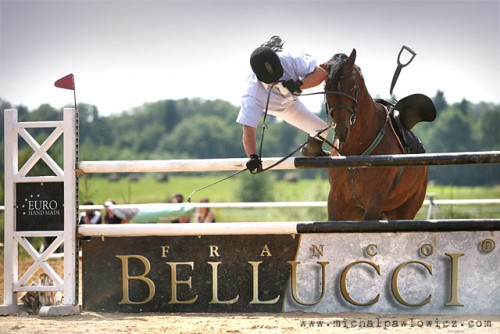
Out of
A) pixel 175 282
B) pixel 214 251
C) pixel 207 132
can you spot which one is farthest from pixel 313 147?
pixel 207 132

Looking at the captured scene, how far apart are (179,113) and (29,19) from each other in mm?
48906

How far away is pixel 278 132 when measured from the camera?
3231 inches

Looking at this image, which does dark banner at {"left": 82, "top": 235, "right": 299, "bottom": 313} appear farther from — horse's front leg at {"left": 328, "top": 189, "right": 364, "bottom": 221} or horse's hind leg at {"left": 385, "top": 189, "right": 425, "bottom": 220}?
horse's hind leg at {"left": 385, "top": 189, "right": 425, "bottom": 220}

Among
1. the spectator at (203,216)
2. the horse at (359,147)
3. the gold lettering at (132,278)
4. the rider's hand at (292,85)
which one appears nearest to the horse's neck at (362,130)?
the horse at (359,147)

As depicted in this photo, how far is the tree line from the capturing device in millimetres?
52219

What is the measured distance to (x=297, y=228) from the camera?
212 inches

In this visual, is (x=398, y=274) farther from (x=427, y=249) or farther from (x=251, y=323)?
(x=251, y=323)

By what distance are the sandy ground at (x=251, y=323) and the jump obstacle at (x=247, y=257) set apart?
0.13 m

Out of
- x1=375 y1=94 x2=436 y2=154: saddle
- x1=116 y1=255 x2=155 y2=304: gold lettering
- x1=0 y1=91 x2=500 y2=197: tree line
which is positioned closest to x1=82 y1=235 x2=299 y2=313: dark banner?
x1=116 y1=255 x2=155 y2=304: gold lettering

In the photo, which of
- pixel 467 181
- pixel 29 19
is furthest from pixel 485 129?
pixel 29 19

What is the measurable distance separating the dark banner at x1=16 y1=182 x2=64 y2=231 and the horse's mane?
212cm

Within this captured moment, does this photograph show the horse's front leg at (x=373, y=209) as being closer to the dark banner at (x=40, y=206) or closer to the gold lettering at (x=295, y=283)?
the gold lettering at (x=295, y=283)

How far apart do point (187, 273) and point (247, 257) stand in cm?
45

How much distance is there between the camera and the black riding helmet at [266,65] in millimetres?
5359
